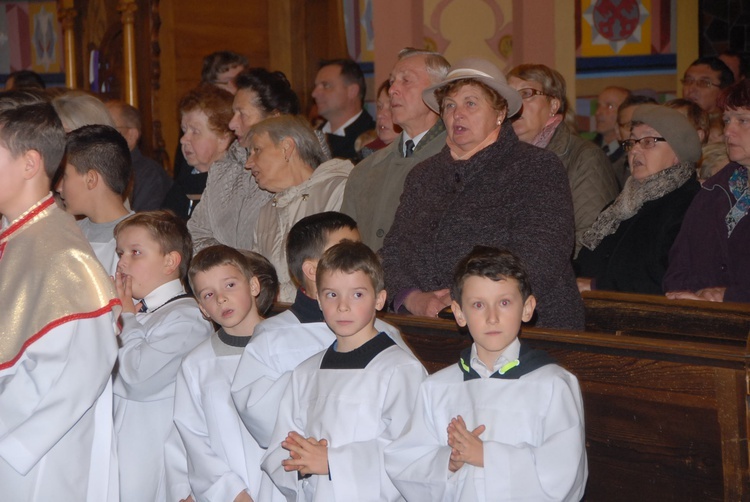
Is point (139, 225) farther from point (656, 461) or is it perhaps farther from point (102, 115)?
point (656, 461)

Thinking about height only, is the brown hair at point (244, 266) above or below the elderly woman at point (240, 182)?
below

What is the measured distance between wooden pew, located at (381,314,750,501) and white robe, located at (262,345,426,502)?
465 mm

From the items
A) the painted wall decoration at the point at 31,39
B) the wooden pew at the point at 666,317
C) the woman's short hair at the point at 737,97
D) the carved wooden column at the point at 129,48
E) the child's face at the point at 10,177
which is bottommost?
the wooden pew at the point at 666,317

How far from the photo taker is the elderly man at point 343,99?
721 cm

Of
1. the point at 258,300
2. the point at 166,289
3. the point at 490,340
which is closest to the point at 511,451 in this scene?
the point at 490,340

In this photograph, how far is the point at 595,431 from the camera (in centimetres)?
321

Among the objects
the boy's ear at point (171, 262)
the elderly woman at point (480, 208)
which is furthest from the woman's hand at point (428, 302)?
the boy's ear at point (171, 262)

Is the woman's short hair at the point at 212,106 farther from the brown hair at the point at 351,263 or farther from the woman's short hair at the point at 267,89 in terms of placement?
the brown hair at the point at 351,263

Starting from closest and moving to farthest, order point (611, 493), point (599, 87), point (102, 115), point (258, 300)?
point (611, 493)
point (258, 300)
point (102, 115)
point (599, 87)

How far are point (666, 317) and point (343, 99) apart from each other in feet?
12.1

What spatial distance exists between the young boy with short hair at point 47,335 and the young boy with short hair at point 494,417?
2.89ft

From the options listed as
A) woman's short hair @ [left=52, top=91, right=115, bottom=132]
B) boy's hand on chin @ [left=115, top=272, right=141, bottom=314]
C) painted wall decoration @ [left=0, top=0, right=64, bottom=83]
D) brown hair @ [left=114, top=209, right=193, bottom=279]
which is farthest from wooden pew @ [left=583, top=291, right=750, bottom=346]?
painted wall decoration @ [left=0, top=0, right=64, bottom=83]

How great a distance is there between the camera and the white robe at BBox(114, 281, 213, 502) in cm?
384

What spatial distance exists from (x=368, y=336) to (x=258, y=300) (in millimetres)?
769
